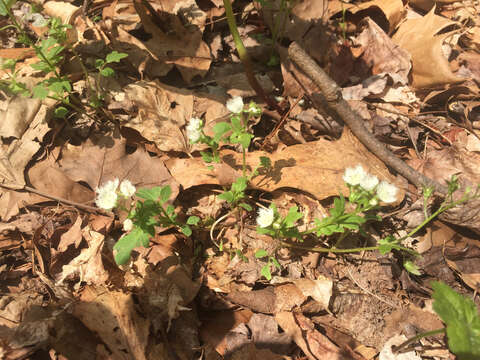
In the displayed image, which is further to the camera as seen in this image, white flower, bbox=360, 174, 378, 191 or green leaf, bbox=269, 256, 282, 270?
green leaf, bbox=269, 256, 282, 270

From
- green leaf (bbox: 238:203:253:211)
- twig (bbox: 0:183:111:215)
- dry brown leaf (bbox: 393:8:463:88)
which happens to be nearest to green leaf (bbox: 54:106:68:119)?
twig (bbox: 0:183:111:215)

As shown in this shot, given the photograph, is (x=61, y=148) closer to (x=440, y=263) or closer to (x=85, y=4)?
(x=85, y=4)

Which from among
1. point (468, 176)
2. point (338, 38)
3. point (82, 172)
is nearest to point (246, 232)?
point (82, 172)

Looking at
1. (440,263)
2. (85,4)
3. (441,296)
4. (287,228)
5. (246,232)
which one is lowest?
(440,263)

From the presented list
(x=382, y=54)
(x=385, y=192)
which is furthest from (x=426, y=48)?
(x=385, y=192)

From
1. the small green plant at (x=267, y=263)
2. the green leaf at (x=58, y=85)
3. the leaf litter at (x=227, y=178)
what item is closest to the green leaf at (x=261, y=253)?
the small green plant at (x=267, y=263)

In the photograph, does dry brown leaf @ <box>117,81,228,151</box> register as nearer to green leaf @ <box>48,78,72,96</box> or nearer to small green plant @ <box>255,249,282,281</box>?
green leaf @ <box>48,78,72,96</box>

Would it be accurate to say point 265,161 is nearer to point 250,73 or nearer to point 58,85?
point 250,73
